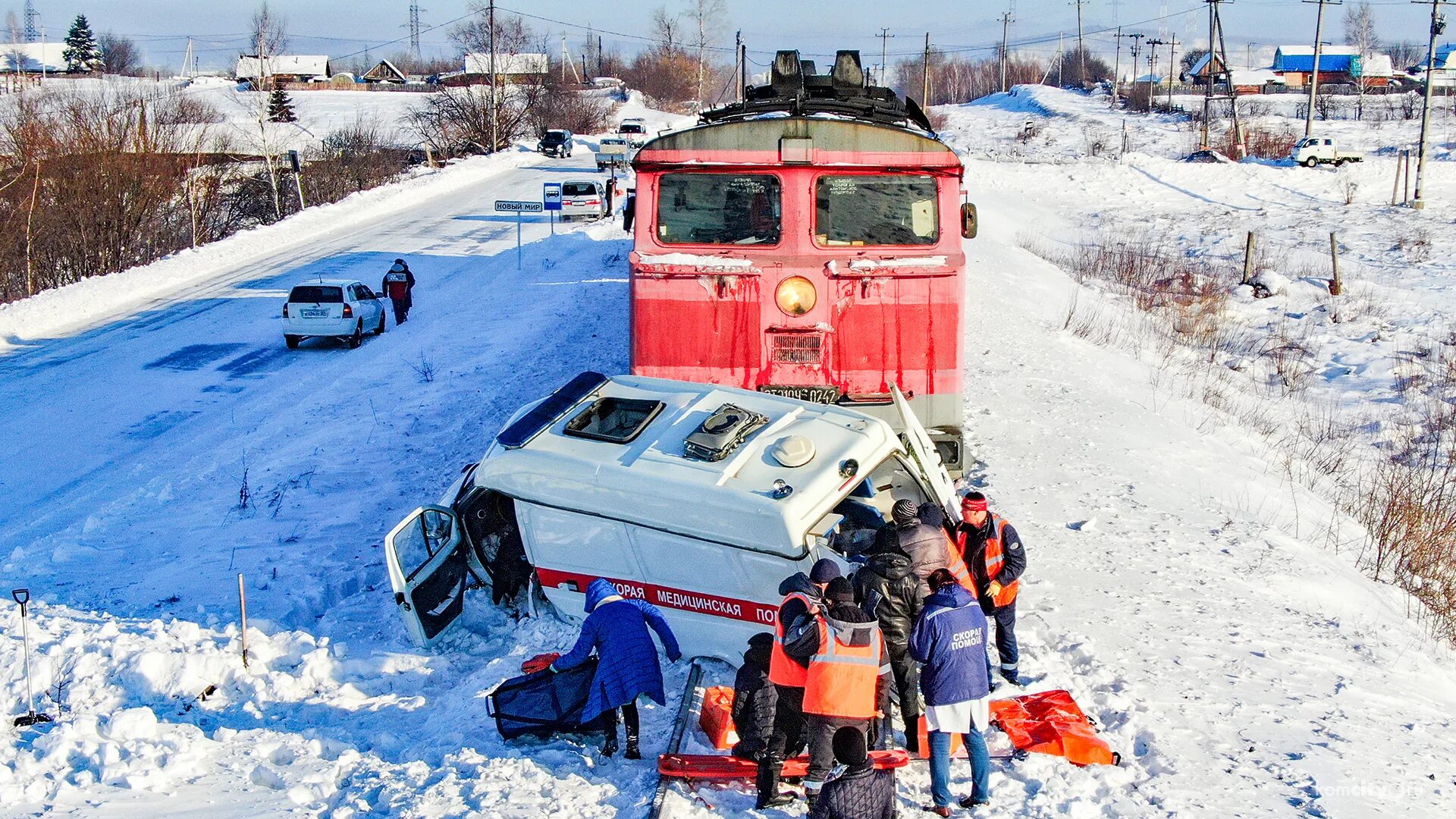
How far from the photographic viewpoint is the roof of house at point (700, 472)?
265 inches

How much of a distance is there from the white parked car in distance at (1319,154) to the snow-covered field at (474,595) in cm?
2891

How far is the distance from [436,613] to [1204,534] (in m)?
6.64

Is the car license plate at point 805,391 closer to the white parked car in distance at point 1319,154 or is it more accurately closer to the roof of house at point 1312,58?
the white parked car in distance at point 1319,154

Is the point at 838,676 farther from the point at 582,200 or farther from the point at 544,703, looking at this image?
the point at 582,200

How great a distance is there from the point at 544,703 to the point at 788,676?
1.59 m

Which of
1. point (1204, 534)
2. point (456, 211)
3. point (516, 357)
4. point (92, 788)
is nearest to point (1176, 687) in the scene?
point (1204, 534)

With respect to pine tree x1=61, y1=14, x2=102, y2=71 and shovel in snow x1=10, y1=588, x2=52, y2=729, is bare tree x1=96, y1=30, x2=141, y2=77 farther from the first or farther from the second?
shovel in snow x1=10, y1=588, x2=52, y2=729

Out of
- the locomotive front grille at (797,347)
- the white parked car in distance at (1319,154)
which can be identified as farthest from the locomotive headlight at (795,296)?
the white parked car in distance at (1319,154)

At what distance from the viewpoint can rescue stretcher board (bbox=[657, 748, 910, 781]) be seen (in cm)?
574

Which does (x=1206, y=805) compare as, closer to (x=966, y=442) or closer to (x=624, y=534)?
(x=624, y=534)

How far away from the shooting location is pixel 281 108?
2790 inches

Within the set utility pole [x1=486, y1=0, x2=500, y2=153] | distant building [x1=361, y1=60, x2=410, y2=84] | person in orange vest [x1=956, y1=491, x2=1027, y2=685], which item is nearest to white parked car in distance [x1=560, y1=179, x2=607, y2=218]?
utility pole [x1=486, y1=0, x2=500, y2=153]

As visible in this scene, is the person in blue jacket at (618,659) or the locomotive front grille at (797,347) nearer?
the person in blue jacket at (618,659)

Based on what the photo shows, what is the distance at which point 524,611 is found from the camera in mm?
8180
